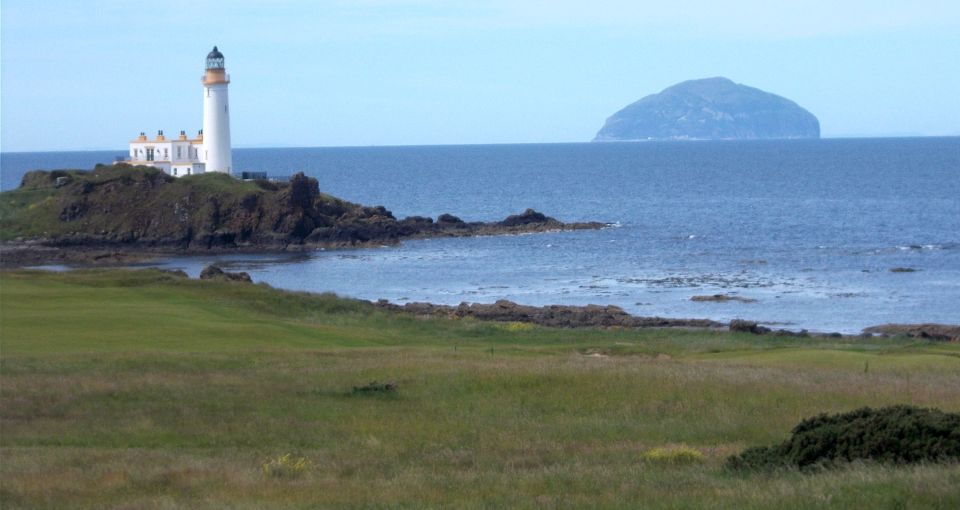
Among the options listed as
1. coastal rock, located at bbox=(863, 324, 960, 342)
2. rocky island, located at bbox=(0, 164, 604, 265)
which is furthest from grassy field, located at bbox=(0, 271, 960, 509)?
rocky island, located at bbox=(0, 164, 604, 265)

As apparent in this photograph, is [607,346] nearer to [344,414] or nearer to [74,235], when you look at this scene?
[344,414]

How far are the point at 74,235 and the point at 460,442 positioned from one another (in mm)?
70814

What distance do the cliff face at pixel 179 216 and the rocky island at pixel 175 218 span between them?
7 centimetres

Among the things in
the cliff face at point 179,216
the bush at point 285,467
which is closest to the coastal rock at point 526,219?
the cliff face at point 179,216

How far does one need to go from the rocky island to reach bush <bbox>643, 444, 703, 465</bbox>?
67.8m

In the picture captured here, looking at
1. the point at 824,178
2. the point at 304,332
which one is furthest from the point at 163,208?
the point at 824,178

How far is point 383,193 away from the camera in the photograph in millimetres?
151500

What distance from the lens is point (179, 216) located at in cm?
8525

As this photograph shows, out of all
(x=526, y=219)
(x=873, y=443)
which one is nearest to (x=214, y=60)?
(x=526, y=219)

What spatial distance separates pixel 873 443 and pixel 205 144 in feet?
289

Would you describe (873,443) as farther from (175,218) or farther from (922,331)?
(175,218)

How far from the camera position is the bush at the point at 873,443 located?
1355 cm

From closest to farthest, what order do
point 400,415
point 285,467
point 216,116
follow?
point 285,467, point 400,415, point 216,116

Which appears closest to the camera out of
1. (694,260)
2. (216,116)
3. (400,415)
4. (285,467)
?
(285,467)
